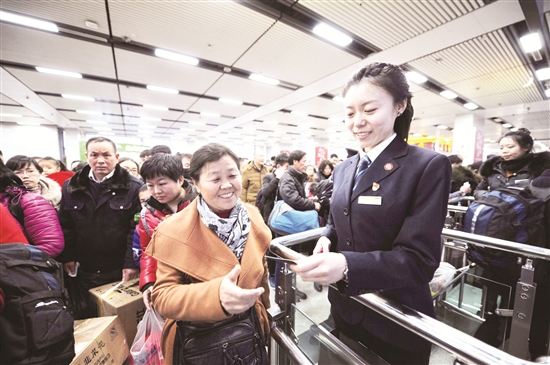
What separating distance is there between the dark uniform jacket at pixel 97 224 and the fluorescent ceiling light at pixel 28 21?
3.47m

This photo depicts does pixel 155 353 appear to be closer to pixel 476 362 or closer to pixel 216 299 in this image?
pixel 216 299

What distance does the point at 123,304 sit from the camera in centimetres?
172

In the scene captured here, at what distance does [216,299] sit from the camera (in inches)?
32.0

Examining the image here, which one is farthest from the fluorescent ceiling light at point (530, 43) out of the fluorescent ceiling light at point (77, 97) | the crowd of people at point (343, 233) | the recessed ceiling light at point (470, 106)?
the fluorescent ceiling light at point (77, 97)

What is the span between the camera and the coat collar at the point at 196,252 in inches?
37.8

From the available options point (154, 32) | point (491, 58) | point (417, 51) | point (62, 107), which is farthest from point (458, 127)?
point (62, 107)

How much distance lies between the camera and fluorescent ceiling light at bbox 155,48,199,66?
4574 millimetres

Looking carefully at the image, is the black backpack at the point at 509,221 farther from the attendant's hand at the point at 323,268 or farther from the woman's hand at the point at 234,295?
the woman's hand at the point at 234,295

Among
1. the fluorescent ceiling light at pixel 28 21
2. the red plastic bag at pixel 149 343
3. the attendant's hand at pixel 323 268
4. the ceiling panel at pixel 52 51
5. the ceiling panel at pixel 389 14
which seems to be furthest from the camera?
the ceiling panel at pixel 52 51

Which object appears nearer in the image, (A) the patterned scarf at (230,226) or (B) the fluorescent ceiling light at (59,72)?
(A) the patterned scarf at (230,226)

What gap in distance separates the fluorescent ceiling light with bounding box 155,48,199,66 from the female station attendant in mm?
4982

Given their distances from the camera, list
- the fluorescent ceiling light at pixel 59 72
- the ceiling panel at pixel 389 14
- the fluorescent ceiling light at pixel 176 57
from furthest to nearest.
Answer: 1. the fluorescent ceiling light at pixel 59 72
2. the fluorescent ceiling light at pixel 176 57
3. the ceiling panel at pixel 389 14

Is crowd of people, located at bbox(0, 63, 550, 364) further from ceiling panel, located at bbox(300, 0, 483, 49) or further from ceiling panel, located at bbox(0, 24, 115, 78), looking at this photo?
ceiling panel, located at bbox(0, 24, 115, 78)

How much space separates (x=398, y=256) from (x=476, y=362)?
0.28 m
